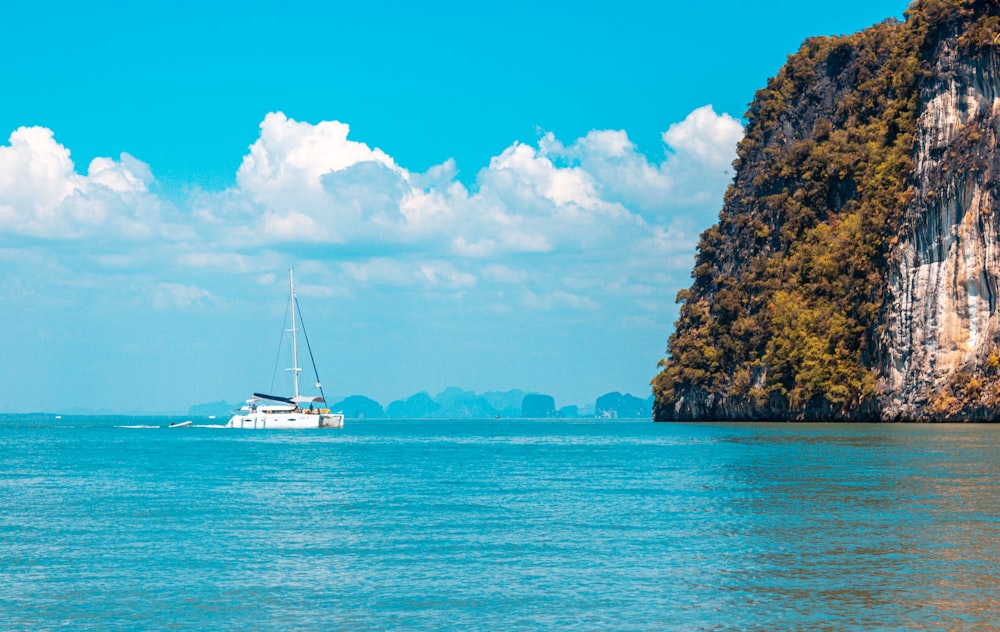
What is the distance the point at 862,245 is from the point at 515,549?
327 ft

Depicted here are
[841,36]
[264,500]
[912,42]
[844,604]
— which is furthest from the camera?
[841,36]

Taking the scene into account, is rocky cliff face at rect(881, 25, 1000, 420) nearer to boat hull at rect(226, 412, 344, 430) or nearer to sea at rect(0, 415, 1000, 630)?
sea at rect(0, 415, 1000, 630)

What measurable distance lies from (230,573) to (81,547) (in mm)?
6441

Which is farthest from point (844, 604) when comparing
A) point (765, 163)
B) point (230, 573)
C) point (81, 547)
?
point (765, 163)

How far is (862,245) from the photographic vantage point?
4734 inches

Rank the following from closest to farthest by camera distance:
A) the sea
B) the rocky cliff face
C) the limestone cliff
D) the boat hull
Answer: the sea, the rocky cliff face, the limestone cliff, the boat hull

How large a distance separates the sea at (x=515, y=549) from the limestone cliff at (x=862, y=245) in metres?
50.7

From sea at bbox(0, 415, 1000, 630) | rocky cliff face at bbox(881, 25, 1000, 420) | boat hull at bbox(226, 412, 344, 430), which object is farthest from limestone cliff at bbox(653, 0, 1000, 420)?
sea at bbox(0, 415, 1000, 630)

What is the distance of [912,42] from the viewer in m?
123

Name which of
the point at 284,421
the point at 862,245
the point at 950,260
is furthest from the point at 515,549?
the point at 284,421

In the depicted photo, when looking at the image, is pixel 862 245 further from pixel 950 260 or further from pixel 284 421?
pixel 284 421

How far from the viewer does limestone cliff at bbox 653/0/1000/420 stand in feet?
336

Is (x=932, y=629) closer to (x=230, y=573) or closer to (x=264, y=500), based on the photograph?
(x=230, y=573)

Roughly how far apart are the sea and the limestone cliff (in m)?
50.7
